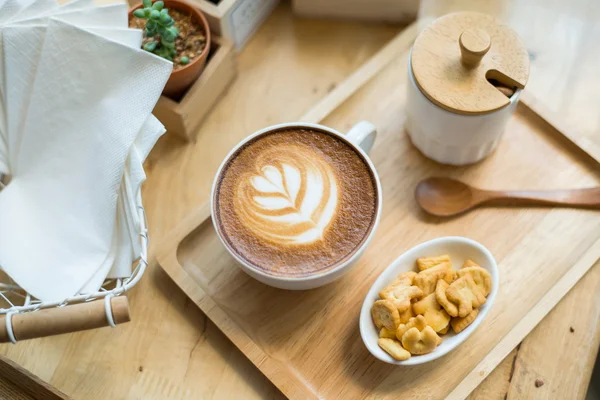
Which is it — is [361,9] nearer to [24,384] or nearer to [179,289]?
[179,289]

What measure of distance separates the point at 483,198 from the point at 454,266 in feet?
0.49

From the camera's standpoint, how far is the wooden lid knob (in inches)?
39.4

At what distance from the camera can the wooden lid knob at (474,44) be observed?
1000 mm

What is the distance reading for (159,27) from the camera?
3.62 feet

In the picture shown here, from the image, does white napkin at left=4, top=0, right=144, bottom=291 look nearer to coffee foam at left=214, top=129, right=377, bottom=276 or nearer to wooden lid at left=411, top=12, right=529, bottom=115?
coffee foam at left=214, top=129, right=377, bottom=276

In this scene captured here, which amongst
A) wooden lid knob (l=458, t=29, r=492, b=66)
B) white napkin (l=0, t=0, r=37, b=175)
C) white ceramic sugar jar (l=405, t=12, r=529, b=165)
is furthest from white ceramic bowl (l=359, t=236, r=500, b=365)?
white napkin (l=0, t=0, r=37, b=175)

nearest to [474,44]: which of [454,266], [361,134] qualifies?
[361,134]

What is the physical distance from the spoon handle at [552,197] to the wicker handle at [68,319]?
674 millimetres

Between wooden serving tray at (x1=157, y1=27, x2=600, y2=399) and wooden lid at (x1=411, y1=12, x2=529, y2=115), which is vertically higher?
wooden lid at (x1=411, y1=12, x2=529, y2=115)

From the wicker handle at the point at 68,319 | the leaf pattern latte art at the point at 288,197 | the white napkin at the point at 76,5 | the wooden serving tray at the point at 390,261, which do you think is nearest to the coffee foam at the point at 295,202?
the leaf pattern latte art at the point at 288,197

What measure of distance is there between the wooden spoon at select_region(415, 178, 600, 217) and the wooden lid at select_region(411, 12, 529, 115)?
7.2 inches

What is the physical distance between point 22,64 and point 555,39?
40.3 inches

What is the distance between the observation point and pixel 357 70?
4.14 feet

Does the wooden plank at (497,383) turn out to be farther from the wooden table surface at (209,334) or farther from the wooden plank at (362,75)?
the wooden plank at (362,75)
